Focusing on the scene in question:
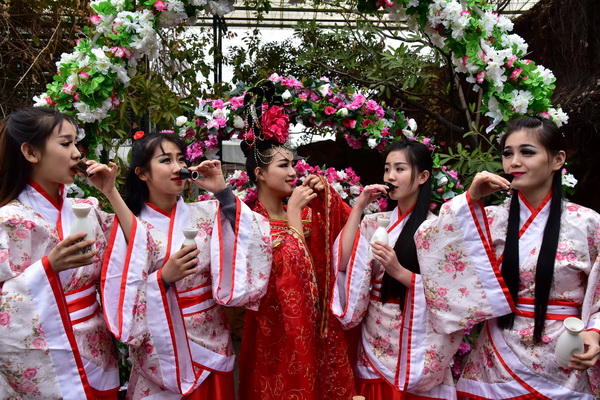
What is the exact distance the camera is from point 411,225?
3176 mm

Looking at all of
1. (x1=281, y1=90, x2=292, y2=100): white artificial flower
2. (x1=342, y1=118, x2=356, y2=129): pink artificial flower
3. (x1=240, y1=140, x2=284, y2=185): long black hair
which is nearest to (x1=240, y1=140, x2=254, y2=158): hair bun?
(x1=240, y1=140, x2=284, y2=185): long black hair

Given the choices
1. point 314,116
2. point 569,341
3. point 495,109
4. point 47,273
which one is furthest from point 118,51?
point 569,341

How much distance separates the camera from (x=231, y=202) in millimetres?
3084

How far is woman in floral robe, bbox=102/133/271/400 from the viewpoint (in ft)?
9.13

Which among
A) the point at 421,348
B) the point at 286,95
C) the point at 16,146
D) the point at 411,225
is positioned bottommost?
the point at 421,348

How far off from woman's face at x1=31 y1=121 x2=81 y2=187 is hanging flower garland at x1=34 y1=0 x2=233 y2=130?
0.72 meters

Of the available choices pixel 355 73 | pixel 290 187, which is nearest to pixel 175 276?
pixel 290 187

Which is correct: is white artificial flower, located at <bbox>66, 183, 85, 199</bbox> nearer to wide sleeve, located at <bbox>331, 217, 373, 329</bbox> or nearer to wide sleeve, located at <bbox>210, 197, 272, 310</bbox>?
wide sleeve, located at <bbox>210, 197, 272, 310</bbox>

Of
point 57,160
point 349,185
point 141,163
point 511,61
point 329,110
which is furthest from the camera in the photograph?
point 349,185

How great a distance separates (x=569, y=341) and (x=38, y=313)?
2.19 m

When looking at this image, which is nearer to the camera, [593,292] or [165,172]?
[593,292]

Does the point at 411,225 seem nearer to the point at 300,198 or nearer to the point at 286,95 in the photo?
the point at 300,198

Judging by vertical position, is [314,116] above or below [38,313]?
above

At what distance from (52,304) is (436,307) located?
176 centimetres
